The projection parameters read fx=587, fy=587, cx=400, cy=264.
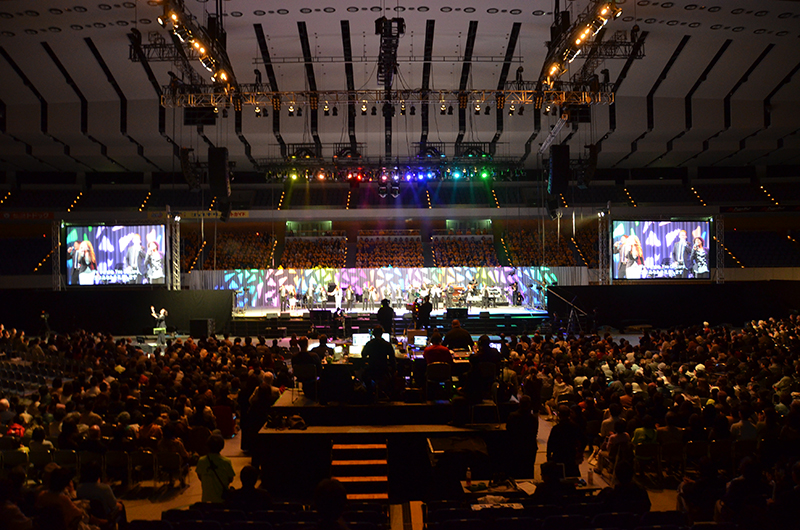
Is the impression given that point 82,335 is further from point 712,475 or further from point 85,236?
point 712,475

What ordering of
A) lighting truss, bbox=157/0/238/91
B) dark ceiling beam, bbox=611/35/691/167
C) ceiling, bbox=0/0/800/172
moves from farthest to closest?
dark ceiling beam, bbox=611/35/691/167 < ceiling, bbox=0/0/800/172 < lighting truss, bbox=157/0/238/91

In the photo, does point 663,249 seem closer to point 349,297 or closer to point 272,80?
point 349,297

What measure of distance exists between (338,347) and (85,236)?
16.2m

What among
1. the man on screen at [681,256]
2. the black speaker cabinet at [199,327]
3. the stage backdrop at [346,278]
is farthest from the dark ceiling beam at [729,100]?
the black speaker cabinet at [199,327]

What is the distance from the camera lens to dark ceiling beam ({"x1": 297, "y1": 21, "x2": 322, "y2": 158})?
18.2 m

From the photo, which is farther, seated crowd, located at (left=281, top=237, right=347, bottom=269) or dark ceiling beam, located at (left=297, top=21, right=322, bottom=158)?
seated crowd, located at (left=281, top=237, right=347, bottom=269)

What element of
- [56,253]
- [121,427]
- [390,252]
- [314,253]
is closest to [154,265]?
[56,253]

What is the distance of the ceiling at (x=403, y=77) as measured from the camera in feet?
59.6

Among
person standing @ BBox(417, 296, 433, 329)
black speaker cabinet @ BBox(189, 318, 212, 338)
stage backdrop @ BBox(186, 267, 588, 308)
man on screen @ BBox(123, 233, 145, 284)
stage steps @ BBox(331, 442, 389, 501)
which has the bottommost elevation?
stage steps @ BBox(331, 442, 389, 501)

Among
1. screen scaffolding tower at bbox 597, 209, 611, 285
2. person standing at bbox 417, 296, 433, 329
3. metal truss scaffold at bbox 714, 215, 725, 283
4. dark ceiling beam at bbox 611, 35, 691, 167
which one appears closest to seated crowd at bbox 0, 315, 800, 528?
person standing at bbox 417, 296, 433, 329

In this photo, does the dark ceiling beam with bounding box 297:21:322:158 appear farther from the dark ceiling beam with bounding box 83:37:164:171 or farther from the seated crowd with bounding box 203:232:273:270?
the dark ceiling beam with bounding box 83:37:164:171

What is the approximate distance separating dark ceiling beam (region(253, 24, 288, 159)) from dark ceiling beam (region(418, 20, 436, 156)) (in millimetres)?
5462

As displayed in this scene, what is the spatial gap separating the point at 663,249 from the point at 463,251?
10.4 metres

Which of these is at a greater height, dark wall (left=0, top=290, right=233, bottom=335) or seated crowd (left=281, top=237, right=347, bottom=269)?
seated crowd (left=281, top=237, right=347, bottom=269)
